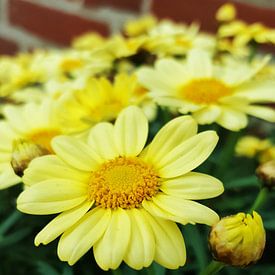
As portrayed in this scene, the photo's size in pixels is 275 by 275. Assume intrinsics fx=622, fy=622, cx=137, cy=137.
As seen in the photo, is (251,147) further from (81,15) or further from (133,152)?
Result: (81,15)

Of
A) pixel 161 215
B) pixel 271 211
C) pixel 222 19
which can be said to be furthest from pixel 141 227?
pixel 222 19

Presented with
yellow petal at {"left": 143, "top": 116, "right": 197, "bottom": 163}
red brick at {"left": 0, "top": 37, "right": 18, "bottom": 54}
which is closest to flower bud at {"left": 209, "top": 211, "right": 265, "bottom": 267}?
yellow petal at {"left": 143, "top": 116, "right": 197, "bottom": 163}

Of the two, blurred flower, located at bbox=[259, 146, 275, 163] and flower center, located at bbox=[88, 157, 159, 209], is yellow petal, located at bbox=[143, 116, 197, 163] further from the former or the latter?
blurred flower, located at bbox=[259, 146, 275, 163]

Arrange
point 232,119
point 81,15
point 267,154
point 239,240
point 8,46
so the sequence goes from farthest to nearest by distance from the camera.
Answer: point 8,46, point 81,15, point 267,154, point 232,119, point 239,240

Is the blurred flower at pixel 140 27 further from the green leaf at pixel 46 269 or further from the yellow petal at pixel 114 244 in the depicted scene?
the yellow petal at pixel 114 244

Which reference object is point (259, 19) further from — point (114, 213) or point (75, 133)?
point (114, 213)

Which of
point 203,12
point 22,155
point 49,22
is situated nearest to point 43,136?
point 22,155

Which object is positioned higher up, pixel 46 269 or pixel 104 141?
pixel 104 141
